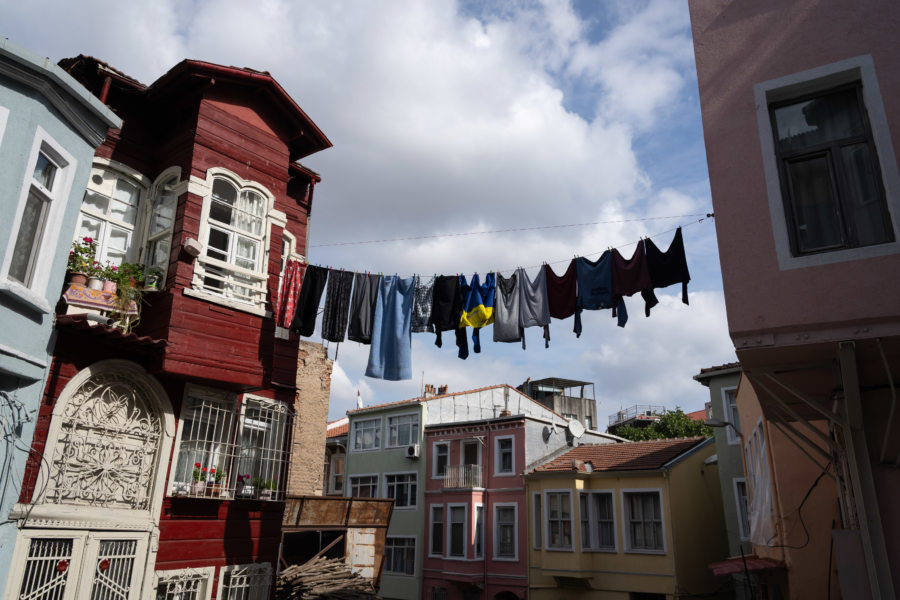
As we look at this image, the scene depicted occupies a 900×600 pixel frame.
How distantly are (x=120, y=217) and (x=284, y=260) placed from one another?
3.68 meters

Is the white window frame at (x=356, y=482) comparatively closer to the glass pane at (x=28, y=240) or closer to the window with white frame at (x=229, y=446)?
the window with white frame at (x=229, y=446)

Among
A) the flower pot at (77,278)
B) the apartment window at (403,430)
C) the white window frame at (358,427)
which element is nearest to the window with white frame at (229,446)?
the flower pot at (77,278)

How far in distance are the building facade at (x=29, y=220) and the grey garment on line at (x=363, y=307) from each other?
5923mm

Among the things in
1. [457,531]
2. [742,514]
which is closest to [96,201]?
[742,514]

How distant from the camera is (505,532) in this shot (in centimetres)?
3294

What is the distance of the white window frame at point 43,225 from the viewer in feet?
27.8

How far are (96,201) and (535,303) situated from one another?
28.4ft

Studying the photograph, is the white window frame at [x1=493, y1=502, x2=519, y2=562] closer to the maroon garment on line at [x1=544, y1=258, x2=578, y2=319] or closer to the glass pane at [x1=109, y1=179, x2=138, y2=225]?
the maroon garment on line at [x1=544, y1=258, x2=578, y2=319]

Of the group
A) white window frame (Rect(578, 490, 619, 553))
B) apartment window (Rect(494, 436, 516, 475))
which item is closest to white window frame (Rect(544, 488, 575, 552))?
white window frame (Rect(578, 490, 619, 553))

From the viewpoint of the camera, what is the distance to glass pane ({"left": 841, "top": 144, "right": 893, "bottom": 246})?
277 inches

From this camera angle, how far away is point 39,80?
349 inches

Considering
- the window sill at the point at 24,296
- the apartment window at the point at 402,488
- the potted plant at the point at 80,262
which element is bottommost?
the apartment window at the point at 402,488

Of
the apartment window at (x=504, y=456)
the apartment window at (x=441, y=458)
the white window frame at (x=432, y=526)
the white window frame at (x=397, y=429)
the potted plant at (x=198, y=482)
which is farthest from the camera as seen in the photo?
the white window frame at (x=397, y=429)

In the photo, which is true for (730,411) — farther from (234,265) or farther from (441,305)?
(234,265)
